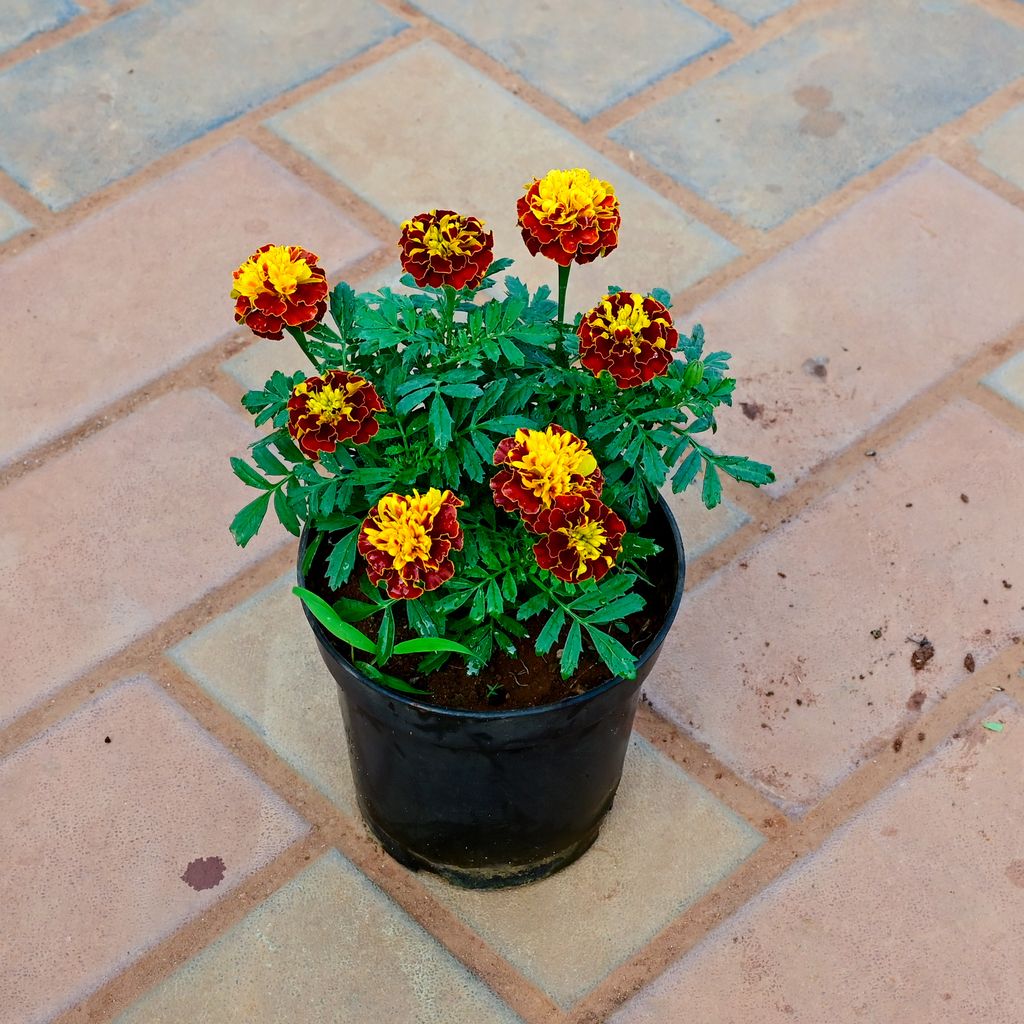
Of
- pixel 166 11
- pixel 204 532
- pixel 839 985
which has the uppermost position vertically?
pixel 166 11

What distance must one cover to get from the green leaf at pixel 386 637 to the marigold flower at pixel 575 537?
27 centimetres

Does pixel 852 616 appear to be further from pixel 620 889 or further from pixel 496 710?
pixel 496 710

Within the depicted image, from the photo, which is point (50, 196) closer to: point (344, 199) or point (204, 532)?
point (344, 199)

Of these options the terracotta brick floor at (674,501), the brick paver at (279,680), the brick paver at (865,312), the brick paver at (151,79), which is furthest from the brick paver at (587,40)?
the brick paver at (279,680)

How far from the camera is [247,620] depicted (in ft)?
7.35

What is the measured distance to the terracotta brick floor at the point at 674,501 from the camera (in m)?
1.94

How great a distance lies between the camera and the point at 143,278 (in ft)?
8.77

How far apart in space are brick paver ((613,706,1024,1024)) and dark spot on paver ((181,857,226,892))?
1.98ft

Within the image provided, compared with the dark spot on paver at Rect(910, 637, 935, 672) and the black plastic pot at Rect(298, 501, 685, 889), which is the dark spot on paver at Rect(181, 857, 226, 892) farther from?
the dark spot on paver at Rect(910, 637, 935, 672)

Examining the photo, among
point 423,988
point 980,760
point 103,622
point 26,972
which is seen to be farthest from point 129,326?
point 980,760

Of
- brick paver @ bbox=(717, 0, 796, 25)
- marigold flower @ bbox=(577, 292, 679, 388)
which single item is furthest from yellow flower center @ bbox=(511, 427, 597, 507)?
brick paver @ bbox=(717, 0, 796, 25)

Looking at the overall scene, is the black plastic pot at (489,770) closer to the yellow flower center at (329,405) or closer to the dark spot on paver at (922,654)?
the yellow flower center at (329,405)

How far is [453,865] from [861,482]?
1015mm

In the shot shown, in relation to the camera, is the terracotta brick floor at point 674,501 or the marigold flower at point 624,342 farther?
the terracotta brick floor at point 674,501
